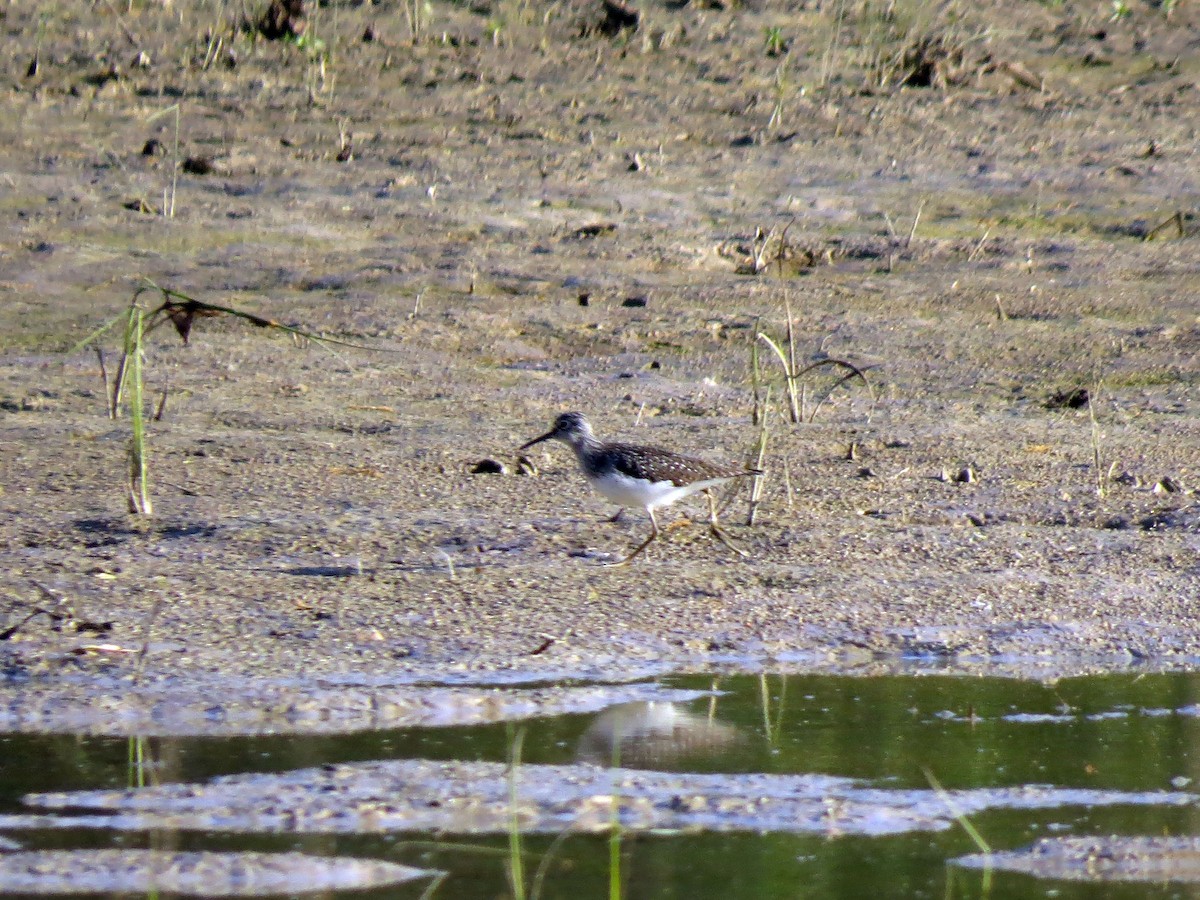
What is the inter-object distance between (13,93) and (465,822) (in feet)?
34.2

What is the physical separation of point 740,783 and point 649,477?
7.58ft

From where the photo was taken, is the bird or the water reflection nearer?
the water reflection

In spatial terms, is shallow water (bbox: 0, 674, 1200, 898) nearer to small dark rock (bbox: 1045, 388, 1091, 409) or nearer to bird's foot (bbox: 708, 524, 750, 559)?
bird's foot (bbox: 708, 524, 750, 559)

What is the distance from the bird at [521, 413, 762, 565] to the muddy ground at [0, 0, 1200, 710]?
168 millimetres

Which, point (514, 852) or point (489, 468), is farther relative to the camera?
point (489, 468)

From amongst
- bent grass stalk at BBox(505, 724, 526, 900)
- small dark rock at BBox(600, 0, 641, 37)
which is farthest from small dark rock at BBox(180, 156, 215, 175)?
bent grass stalk at BBox(505, 724, 526, 900)

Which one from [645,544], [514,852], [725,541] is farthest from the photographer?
[725,541]

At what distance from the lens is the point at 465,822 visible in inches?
177

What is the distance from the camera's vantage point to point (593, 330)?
411 inches

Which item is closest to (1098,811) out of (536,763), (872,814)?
(872,814)

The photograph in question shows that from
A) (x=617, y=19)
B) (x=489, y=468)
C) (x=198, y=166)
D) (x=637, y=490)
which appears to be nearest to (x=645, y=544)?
(x=637, y=490)

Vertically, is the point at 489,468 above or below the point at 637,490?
above

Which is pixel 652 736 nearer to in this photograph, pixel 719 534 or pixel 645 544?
pixel 645 544

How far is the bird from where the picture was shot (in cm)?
695
